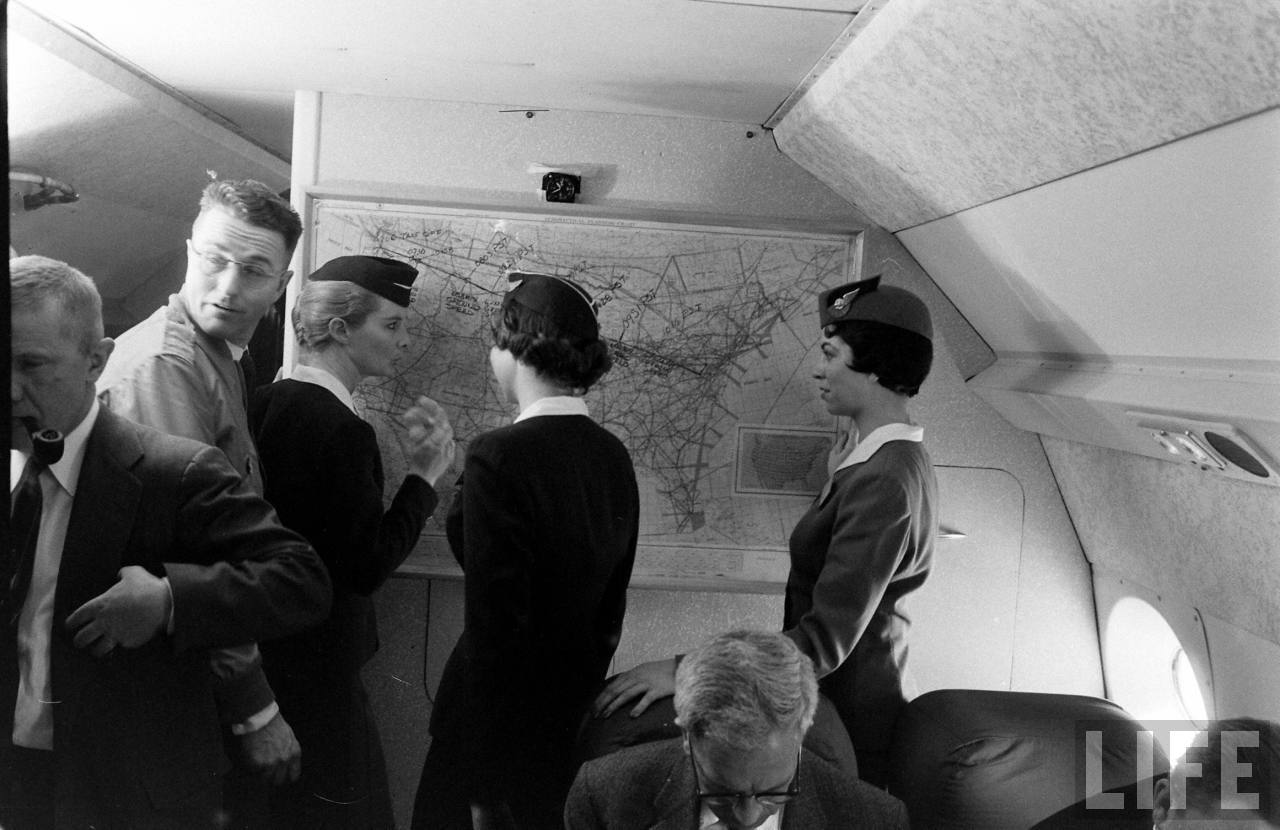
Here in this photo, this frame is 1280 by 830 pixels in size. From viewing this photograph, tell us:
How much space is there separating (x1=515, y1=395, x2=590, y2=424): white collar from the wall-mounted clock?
344 mm

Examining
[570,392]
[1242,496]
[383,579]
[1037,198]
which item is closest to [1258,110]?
[1037,198]

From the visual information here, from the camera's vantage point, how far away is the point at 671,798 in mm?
1188

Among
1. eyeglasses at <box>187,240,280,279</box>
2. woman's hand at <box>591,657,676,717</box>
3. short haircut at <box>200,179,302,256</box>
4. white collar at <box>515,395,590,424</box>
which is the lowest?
woman's hand at <box>591,657,676,717</box>

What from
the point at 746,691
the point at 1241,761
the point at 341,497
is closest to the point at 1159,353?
the point at 1241,761

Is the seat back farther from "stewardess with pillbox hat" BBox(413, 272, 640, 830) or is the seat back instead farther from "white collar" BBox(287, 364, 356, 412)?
"white collar" BBox(287, 364, 356, 412)

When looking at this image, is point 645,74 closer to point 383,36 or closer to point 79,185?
point 383,36

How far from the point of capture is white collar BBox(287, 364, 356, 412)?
1.34 metres

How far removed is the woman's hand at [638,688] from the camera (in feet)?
4.42

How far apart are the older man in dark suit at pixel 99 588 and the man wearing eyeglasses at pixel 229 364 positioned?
0.03 m

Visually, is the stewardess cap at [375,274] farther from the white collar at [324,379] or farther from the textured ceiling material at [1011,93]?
the textured ceiling material at [1011,93]

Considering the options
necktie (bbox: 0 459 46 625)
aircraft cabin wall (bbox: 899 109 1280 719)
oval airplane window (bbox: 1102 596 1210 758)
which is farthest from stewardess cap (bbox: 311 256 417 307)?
oval airplane window (bbox: 1102 596 1210 758)

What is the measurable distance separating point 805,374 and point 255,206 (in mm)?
889

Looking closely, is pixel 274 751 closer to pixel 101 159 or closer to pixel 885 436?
pixel 101 159

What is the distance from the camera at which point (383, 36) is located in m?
1.34
